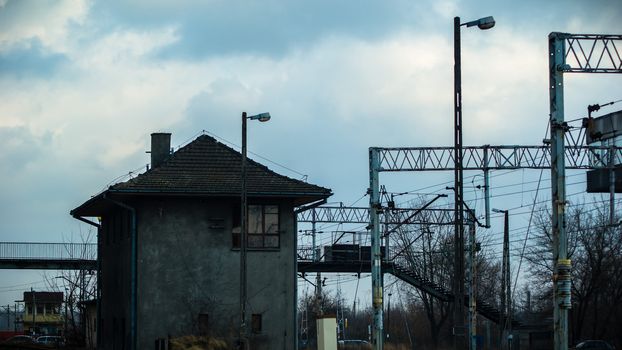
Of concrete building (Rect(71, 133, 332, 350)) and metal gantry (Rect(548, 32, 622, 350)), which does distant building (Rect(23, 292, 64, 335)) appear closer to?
concrete building (Rect(71, 133, 332, 350))

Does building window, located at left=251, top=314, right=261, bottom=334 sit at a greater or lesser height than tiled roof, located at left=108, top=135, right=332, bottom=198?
lesser

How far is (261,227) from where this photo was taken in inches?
1512

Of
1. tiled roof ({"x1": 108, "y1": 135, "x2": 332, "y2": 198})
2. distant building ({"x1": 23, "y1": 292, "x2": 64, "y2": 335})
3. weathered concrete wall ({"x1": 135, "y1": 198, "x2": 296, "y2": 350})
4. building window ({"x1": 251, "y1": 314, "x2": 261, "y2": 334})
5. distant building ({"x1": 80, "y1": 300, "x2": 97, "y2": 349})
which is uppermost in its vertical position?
tiled roof ({"x1": 108, "y1": 135, "x2": 332, "y2": 198})

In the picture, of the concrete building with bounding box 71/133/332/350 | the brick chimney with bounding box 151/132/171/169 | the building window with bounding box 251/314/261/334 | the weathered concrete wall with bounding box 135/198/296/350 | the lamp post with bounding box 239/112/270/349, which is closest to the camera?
the lamp post with bounding box 239/112/270/349

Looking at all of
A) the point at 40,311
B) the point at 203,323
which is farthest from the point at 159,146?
the point at 40,311

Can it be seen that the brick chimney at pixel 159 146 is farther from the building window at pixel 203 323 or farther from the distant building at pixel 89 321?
the distant building at pixel 89 321

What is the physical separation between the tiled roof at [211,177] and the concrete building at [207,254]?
0.04 meters

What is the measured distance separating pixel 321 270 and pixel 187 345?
3310cm

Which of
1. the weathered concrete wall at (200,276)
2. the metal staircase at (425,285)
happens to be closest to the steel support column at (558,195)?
the weathered concrete wall at (200,276)

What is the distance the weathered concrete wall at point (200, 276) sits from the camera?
37562mm

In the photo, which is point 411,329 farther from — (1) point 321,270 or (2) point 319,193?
(2) point 319,193

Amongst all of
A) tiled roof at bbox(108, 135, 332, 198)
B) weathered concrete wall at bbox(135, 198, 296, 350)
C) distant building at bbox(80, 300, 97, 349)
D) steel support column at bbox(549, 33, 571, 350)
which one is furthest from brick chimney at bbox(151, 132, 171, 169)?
steel support column at bbox(549, 33, 571, 350)

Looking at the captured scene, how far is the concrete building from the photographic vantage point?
37.4 meters

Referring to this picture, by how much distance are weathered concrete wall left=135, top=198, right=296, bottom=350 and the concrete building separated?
36 mm
